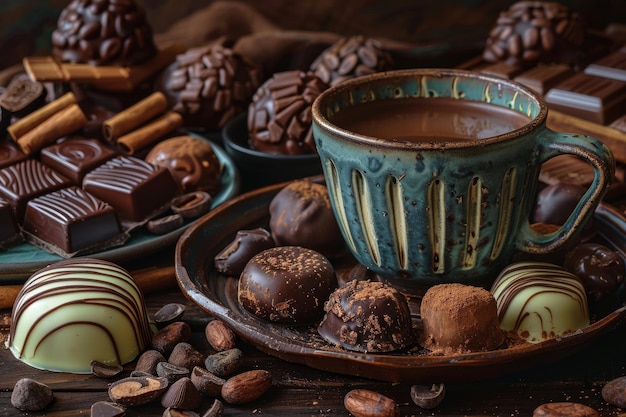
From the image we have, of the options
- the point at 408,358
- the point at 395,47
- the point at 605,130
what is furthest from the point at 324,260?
the point at 395,47

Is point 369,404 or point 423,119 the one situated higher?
point 423,119

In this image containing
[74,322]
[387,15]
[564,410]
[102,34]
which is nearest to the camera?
[564,410]

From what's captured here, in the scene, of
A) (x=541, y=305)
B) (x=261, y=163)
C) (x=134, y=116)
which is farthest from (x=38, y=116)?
(x=541, y=305)

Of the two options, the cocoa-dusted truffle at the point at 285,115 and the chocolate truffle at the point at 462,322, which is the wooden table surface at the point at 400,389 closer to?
the chocolate truffle at the point at 462,322

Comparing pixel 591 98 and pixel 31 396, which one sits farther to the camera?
pixel 591 98

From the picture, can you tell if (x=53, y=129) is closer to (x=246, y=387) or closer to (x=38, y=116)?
(x=38, y=116)

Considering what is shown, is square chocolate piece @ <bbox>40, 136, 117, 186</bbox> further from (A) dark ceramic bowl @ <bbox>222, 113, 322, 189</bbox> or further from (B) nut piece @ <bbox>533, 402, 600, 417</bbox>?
(B) nut piece @ <bbox>533, 402, 600, 417</bbox>

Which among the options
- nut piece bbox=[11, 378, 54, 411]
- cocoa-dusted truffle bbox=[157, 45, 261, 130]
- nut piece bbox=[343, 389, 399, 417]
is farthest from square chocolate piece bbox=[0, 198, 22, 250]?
nut piece bbox=[343, 389, 399, 417]
